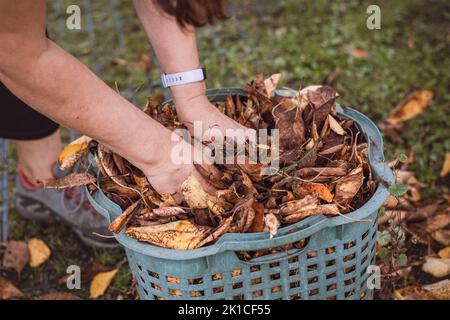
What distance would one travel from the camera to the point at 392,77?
8.70ft

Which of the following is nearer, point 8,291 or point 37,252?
A: point 8,291

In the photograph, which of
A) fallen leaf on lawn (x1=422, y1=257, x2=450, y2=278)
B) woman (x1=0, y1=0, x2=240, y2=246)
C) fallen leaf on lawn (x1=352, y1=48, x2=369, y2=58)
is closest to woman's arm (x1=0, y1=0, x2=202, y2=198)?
woman (x1=0, y1=0, x2=240, y2=246)

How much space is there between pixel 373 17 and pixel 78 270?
2.03 m

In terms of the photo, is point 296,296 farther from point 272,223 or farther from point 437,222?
point 437,222

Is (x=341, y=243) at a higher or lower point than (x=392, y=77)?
lower

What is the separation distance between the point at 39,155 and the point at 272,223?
1142 mm

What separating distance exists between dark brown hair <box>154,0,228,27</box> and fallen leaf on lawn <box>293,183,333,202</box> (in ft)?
1.56

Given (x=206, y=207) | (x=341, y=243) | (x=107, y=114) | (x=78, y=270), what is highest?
(x=107, y=114)

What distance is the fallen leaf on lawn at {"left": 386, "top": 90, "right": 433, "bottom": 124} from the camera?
2.43 meters

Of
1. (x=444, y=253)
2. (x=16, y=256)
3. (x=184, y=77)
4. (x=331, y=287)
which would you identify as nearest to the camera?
(x=331, y=287)

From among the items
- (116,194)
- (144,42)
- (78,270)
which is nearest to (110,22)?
(144,42)

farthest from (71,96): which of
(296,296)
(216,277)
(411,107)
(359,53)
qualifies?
(359,53)

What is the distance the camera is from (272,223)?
1.29 meters
